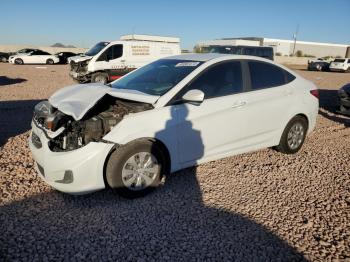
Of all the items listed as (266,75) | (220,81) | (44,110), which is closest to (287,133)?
(266,75)

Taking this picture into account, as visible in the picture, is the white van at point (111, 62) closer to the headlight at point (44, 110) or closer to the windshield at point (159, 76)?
the windshield at point (159, 76)

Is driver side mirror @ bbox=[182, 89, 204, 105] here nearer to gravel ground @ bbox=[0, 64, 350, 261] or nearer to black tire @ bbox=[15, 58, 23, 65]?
gravel ground @ bbox=[0, 64, 350, 261]

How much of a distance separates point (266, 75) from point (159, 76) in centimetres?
168

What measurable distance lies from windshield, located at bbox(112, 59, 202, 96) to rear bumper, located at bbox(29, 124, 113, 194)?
112 cm

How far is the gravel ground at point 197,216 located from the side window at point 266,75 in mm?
1265

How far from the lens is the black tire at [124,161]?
11.7 ft

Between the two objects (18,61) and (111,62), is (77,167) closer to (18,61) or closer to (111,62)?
(111,62)

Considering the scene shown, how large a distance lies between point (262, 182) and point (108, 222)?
226cm

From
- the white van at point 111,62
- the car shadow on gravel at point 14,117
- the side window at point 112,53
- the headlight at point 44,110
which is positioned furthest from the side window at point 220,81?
the side window at point 112,53

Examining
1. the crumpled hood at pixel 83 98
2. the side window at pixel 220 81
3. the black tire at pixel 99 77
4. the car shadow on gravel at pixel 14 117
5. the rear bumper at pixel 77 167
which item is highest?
the side window at pixel 220 81

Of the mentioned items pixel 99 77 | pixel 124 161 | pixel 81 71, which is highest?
pixel 81 71

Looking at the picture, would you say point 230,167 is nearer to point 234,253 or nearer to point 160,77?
point 160,77

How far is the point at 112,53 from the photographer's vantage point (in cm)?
1435

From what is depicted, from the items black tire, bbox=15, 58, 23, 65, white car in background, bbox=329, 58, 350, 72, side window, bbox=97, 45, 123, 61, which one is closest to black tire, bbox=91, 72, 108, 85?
side window, bbox=97, 45, 123, 61
